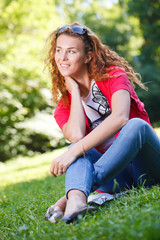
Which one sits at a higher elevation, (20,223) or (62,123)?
(62,123)

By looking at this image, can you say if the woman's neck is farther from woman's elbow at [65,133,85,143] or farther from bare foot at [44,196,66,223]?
A: bare foot at [44,196,66,223]

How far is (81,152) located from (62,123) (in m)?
0.65

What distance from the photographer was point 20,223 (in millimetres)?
2203

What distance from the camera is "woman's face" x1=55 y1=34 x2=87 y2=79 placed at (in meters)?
2.66

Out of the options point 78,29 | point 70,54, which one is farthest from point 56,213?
point 78,29

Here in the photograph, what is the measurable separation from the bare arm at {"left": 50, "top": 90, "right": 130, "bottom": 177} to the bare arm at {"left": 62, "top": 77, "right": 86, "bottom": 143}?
0.26 meters

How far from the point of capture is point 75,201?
1823mm

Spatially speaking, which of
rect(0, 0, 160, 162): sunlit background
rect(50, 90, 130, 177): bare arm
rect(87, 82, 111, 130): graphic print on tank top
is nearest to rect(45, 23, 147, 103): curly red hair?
rect(87, 82, 111, 130): graphic print on tank top

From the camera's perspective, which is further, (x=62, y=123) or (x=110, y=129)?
(x=62, y=123)

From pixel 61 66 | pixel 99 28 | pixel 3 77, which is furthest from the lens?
pixel 99 28

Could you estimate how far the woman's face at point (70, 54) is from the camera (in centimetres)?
266

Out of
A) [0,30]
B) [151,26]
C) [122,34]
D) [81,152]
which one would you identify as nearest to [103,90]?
[81,152]

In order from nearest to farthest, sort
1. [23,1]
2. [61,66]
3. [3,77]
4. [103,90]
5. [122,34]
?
[103,90], [61,66], [23,1], [3,77], [122,34]

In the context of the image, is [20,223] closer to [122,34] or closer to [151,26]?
[151,26]
